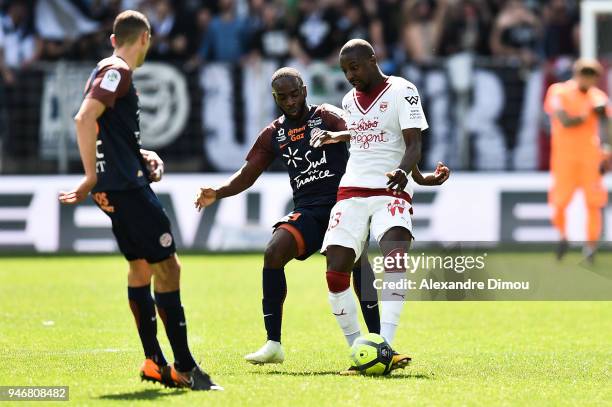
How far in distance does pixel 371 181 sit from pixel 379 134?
335 mm

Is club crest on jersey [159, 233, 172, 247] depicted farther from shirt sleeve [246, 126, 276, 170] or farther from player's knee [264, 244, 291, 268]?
shirt sleeve [246, 126, 276, 170]

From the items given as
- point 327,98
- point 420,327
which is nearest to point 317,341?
point 420,327

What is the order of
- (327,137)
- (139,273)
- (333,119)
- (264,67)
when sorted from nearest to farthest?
(139,273) → (327,137) → (333,119) → (264,67)

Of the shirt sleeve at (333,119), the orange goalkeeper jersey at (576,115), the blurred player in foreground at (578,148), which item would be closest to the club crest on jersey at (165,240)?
the shirt sleeve at (333,119)

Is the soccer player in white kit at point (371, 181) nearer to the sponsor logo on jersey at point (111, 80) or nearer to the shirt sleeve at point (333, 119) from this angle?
the shirt sleeve at point (333, 119)

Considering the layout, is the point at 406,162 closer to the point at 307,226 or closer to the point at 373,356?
the point at 307,226

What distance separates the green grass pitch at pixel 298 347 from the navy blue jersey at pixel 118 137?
50.1 inches

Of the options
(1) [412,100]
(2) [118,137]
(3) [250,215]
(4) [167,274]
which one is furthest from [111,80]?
(3) [250,215]

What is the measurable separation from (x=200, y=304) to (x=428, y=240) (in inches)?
251

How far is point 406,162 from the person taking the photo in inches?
329

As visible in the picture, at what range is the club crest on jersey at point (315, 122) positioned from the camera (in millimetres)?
9406

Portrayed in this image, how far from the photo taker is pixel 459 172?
1947cm

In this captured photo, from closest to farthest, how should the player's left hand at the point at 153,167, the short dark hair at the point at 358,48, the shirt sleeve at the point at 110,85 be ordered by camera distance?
the shirt sleeve at the point at 110,85 < the player's left hand at the point at 153,167 < the short dark hair at the point at 358,48

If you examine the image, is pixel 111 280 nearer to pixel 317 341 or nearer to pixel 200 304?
pixel 200 304
